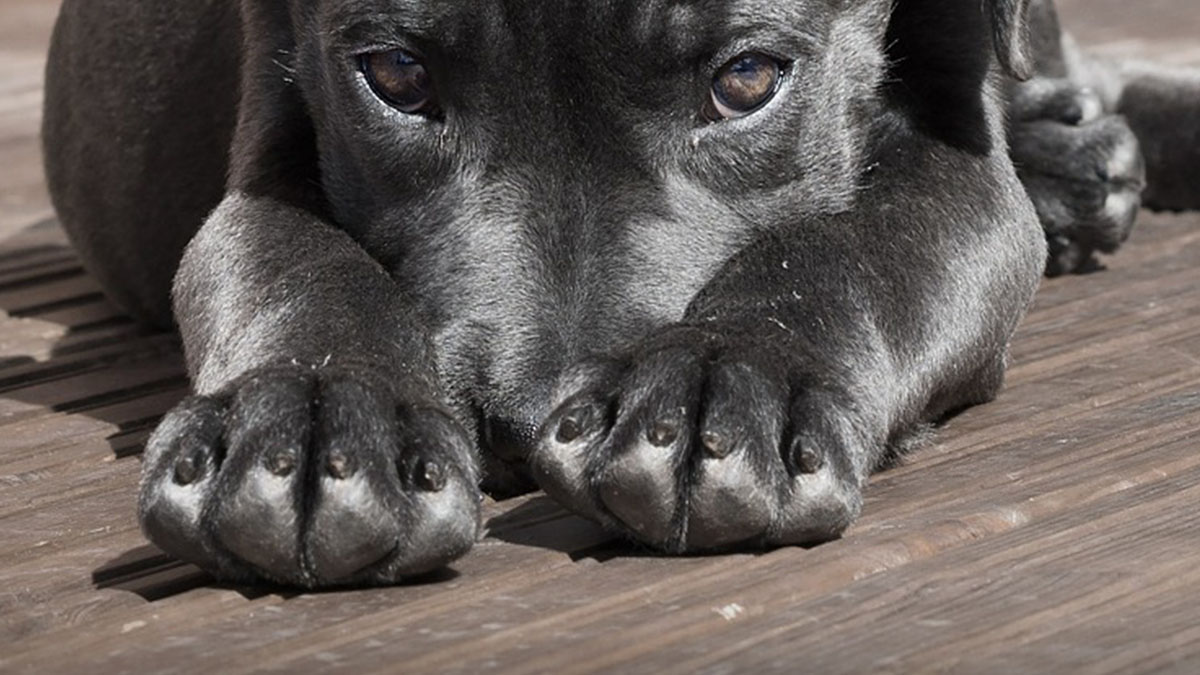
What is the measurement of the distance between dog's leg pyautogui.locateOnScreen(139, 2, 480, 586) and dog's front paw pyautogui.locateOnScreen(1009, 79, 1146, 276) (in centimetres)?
181

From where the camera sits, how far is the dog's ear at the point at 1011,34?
3543 mm

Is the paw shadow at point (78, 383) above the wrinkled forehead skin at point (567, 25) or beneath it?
beneath

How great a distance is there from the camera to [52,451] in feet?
11.6

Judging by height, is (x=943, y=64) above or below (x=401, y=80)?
below

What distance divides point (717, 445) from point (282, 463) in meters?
0.51

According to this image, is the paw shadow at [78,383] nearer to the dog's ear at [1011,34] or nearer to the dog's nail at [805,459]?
the dog's nail at [805,459]

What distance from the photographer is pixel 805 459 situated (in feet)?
8.93

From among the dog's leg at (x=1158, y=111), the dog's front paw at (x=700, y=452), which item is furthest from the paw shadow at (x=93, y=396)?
the dog's leg at (x=1158, y=111)

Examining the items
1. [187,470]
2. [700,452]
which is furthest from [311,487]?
[700,452]

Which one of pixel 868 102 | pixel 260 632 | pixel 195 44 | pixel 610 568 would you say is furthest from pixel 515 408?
pixel 195 44

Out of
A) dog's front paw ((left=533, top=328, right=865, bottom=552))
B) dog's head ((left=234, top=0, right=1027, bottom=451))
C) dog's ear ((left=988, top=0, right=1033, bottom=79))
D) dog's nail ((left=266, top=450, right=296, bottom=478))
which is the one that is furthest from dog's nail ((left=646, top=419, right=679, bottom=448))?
dog's ear ((left=988, top=0, right=1033, bottom=79))

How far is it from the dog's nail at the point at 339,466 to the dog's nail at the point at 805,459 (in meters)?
0.53

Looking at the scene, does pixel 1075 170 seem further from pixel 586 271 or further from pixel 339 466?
pixel 339 466

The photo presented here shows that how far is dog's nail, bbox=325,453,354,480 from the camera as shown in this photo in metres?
2.59
